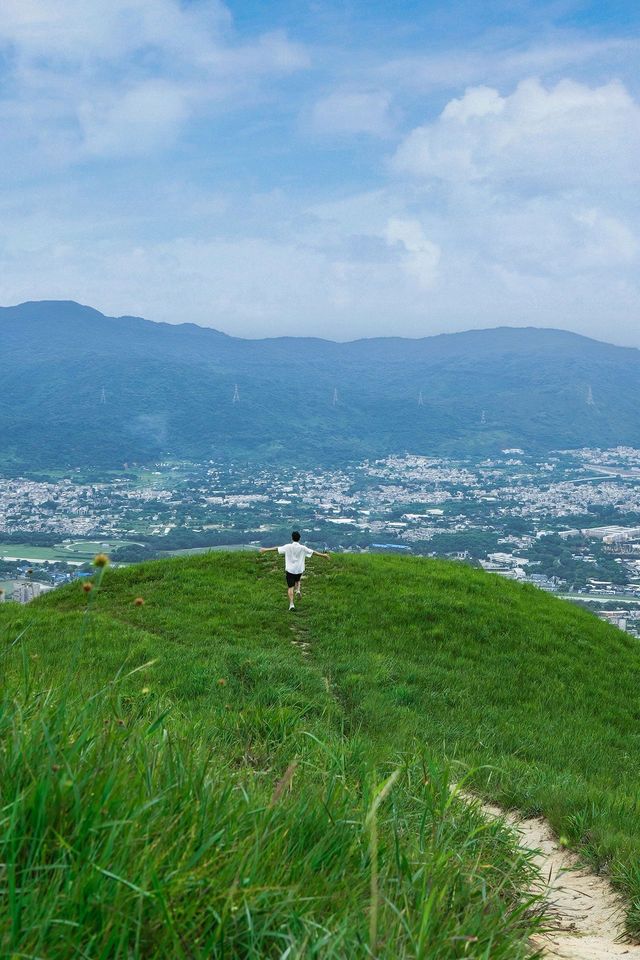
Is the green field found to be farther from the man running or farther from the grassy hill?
the grassy hill

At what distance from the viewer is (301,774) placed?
544 cm

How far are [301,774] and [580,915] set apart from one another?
2241 millimetres

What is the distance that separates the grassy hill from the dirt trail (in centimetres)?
18

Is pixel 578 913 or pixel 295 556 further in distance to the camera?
pixel 295 556

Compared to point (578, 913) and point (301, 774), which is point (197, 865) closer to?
point (301, 774)

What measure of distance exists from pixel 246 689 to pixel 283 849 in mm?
8403

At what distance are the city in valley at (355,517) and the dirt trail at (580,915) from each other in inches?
833

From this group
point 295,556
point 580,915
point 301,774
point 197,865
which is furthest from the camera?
point 295,556

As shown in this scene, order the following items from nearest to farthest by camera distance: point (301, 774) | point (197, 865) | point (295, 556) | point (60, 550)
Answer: point (197, 865) < point (301, 774) < point (295, 556) < point (60, 550)

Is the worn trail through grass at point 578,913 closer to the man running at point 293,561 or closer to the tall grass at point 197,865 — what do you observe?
the tall grass at point 197,865

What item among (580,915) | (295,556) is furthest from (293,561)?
(580,915)

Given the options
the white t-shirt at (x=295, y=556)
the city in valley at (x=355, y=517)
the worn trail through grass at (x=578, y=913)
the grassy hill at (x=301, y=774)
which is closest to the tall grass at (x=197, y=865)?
the grassy hill at (x=301, y=774)

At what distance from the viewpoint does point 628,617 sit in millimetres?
46250

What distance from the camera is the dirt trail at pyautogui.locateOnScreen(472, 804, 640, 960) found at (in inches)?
186
